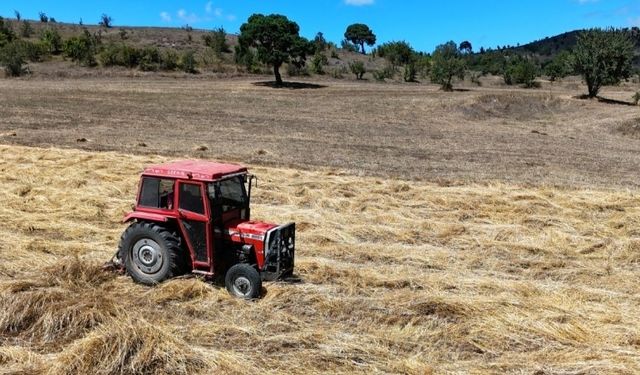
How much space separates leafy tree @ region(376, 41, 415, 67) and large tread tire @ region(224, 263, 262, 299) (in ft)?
254

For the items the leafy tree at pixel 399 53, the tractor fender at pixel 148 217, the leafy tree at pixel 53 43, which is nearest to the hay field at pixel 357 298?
the tractor fender at pixel 148 217

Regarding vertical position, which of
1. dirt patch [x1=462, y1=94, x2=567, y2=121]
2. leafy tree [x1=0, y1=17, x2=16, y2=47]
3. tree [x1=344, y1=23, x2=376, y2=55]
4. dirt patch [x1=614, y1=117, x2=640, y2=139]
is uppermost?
tree [x1=344, y1=23, x2=376, y2=55]

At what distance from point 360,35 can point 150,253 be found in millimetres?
140258

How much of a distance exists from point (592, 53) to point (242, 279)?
4723 cm

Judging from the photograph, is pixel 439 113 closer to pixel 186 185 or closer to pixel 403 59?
pixel 186 185

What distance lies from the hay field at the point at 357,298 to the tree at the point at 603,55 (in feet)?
123

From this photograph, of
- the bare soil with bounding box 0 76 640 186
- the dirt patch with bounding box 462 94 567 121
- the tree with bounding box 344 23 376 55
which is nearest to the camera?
the bare soil with bounding box 0 76 640 186

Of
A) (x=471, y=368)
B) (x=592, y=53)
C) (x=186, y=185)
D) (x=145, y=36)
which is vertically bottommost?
(x=471, y=368)

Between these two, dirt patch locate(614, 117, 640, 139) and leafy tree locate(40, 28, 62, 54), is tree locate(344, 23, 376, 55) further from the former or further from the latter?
dirt patch locate(614, 117, 640, 139)

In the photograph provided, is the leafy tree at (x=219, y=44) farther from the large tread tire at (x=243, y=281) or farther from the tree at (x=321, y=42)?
the large tread tire at (x=243, y=281)

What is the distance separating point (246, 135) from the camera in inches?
1136

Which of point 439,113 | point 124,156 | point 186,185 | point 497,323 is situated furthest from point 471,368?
point 439,113

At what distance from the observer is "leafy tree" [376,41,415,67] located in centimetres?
8394

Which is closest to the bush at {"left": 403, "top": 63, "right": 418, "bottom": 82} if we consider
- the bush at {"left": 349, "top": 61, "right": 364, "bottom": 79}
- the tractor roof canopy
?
the bush at {"left": 349, "top": 61, "right": 364, "bottom": 79}
